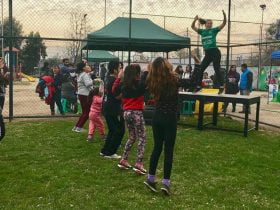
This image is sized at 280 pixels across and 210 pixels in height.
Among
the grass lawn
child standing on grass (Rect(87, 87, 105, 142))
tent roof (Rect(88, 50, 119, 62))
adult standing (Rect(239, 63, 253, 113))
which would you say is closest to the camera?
the grass lawn

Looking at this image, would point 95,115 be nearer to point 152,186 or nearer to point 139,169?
point 139,169

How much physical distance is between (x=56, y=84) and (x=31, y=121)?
1944 mm

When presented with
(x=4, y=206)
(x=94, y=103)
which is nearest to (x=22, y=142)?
(x=94, y=103)

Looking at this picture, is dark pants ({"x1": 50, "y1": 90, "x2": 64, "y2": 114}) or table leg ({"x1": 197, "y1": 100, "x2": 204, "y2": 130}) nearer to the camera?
table leg ({"x1": 197, "y1": 100, "x2": 204, "y2": 130})

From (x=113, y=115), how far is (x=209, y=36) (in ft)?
11.5

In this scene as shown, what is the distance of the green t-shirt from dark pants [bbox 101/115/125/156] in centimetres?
334

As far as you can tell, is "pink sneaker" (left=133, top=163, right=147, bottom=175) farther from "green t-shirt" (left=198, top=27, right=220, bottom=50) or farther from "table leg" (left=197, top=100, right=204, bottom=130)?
"table leg" (left=197, top=100, right=204, bottom=130)

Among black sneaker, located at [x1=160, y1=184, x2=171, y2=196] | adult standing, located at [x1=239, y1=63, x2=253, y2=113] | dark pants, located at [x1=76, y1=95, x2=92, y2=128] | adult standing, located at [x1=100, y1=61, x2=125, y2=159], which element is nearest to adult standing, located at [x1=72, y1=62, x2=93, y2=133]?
dark pants, located at [x1=76, y1=95, x2=92, y2=128]

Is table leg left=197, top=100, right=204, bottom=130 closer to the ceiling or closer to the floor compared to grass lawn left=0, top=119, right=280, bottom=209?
closer to the ceiling

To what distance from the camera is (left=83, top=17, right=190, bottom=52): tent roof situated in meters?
13.4

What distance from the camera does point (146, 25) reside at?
15.1 m

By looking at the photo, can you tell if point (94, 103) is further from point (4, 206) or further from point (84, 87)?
point (4, 206)

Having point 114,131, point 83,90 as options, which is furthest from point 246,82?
point 114,131

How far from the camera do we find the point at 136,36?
13.9 m
